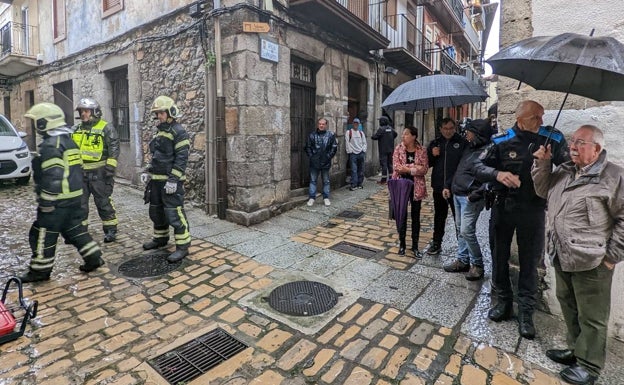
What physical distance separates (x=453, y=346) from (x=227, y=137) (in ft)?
14.8

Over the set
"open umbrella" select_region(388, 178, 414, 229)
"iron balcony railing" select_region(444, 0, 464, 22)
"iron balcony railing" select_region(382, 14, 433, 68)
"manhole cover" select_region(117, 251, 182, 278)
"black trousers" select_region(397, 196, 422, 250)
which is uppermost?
"iron balcony railing" select_region(444, 0, 464, 22)

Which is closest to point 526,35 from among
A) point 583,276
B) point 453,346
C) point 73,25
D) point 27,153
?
point 583,276

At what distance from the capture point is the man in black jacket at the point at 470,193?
3.55 metres

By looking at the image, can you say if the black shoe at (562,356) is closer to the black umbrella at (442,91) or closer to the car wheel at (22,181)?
the black umbrella at (442,91)

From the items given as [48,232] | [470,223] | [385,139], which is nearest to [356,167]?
[385,139]

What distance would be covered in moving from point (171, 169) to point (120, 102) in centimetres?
567

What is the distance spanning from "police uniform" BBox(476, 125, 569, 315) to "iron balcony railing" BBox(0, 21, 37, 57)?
14487 mm

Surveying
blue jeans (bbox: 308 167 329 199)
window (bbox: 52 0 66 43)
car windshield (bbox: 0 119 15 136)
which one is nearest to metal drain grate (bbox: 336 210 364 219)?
blue jeans (bbox: 308 167 329 199)

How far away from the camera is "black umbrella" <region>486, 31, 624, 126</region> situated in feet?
6.30

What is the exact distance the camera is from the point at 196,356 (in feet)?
8.37

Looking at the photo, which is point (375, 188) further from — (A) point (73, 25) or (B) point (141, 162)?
(A) point (73, 25)

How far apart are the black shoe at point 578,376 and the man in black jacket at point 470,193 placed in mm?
1405

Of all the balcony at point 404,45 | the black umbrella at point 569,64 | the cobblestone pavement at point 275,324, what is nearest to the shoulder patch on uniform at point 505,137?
the black umbrella at point 569,64

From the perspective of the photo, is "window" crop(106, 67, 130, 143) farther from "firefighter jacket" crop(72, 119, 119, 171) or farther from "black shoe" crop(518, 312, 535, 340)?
"black shoe" crop(518, 312, 535, 340)
